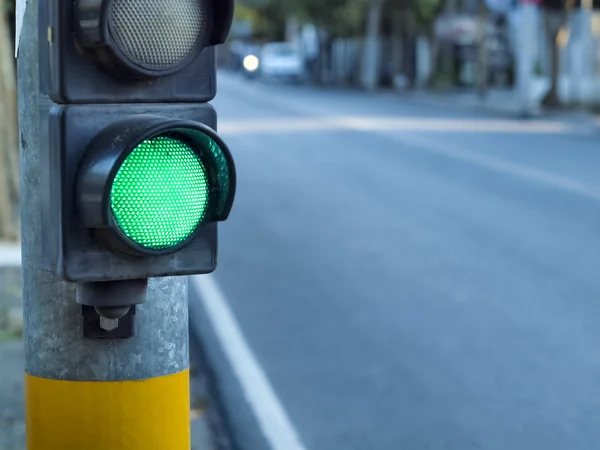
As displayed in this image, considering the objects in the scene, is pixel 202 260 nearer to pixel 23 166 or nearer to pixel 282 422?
pixel 23 166

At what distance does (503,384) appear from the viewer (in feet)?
21.9

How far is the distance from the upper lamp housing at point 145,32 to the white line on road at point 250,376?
3.60m

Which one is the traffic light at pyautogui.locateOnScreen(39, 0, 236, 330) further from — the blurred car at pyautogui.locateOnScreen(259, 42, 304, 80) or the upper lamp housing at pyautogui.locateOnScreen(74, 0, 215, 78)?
the blurred car at pyautogui.locateOnScreen(259, 42, 304, 80)

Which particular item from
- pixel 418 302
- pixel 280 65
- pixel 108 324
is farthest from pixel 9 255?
pixel 280 65

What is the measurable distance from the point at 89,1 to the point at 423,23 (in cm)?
5328

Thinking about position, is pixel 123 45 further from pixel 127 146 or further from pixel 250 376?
pixel 250 376

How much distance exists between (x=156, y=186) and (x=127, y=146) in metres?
0.11

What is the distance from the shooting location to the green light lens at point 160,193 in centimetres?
219

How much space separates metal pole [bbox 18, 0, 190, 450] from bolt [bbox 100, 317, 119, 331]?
0.20 feet

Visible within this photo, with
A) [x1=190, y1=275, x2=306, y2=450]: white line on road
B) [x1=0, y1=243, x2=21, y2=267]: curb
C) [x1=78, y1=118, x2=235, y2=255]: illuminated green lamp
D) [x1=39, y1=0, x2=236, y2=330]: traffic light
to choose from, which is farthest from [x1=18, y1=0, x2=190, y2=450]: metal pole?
[x1=0, y1=243, x2=21, y2=267]: curb

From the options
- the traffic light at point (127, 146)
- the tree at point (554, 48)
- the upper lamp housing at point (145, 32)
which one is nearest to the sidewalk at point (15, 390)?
the traffic light at point (127, 146)

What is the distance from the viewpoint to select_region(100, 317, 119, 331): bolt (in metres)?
2.53

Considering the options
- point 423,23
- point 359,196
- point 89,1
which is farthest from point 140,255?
point 423,23

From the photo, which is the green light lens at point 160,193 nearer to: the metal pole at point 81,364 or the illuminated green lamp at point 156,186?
the illuminated green lamp at point 156,186
